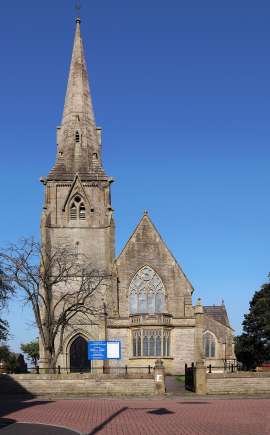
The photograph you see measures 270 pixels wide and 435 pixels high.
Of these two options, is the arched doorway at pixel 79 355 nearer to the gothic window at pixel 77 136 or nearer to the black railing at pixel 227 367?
the black railing at pixel 227 367

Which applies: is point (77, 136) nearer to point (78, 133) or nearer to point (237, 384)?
point (78, 133)

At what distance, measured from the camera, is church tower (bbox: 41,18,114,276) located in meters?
49.1

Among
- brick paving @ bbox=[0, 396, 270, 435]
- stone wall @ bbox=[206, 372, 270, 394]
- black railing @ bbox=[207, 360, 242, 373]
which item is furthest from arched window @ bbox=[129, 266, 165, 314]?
brick paving @ bbox=[0, 396, 270, 435]

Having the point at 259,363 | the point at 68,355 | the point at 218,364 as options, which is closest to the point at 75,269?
the point at 68,355

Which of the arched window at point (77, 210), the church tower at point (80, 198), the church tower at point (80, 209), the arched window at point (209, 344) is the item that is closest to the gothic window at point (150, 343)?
the church tower at point (80, 209)

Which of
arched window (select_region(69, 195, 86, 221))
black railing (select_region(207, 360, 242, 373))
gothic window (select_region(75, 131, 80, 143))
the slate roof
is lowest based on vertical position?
black railing (select_region(207, 360, 242, 373))

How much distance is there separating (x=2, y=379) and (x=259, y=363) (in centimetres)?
3961

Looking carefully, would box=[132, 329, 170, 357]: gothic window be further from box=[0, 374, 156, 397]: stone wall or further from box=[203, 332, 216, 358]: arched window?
box=[0, 374, 156, 397]: stone wall

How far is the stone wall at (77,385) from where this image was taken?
29.9m

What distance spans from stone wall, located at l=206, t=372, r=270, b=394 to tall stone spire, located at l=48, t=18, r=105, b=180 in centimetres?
2570

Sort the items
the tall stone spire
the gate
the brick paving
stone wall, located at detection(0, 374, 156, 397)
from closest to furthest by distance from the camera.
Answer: the brick paving → stone wall, located at detection(0, 374, 156, 397) → the gate → the tall stone spire

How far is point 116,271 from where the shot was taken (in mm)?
47438

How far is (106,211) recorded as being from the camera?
5031 centimetres

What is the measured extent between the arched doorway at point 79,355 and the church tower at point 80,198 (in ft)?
19.6
